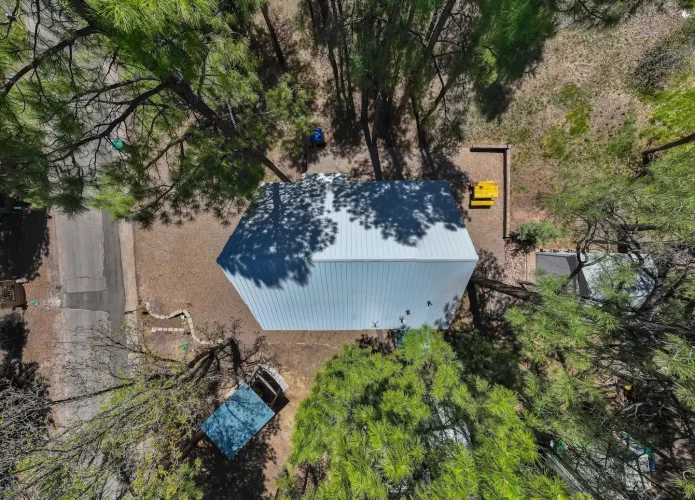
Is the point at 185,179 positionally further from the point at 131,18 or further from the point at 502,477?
the point at 502,477

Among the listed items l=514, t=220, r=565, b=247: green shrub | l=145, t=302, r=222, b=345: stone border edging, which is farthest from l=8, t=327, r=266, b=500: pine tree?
l=514, t=220, r=565, b=247: green shrub

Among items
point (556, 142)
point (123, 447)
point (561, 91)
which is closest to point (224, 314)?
point (123, 447)

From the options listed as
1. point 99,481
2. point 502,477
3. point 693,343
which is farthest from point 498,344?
point 99,481

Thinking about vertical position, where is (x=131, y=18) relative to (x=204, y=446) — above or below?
above

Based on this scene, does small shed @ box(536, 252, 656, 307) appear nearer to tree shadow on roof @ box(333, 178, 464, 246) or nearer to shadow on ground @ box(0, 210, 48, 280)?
tree shadow on roof @ box(333, 178, 464, 246)

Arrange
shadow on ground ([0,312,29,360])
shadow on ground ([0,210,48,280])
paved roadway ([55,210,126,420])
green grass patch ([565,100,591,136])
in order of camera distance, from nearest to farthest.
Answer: green grass patch ([565,100,591,136]) < paved roadway ([55,210,126,420]) < shadow on ground ([0,210,48,280]) < shadow on ground ([0,312,29,360])

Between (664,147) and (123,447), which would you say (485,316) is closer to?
(664,147)

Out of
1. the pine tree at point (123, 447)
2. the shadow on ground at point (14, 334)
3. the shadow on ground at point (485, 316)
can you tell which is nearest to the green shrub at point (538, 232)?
the shadow on ground at point (485, 316)
